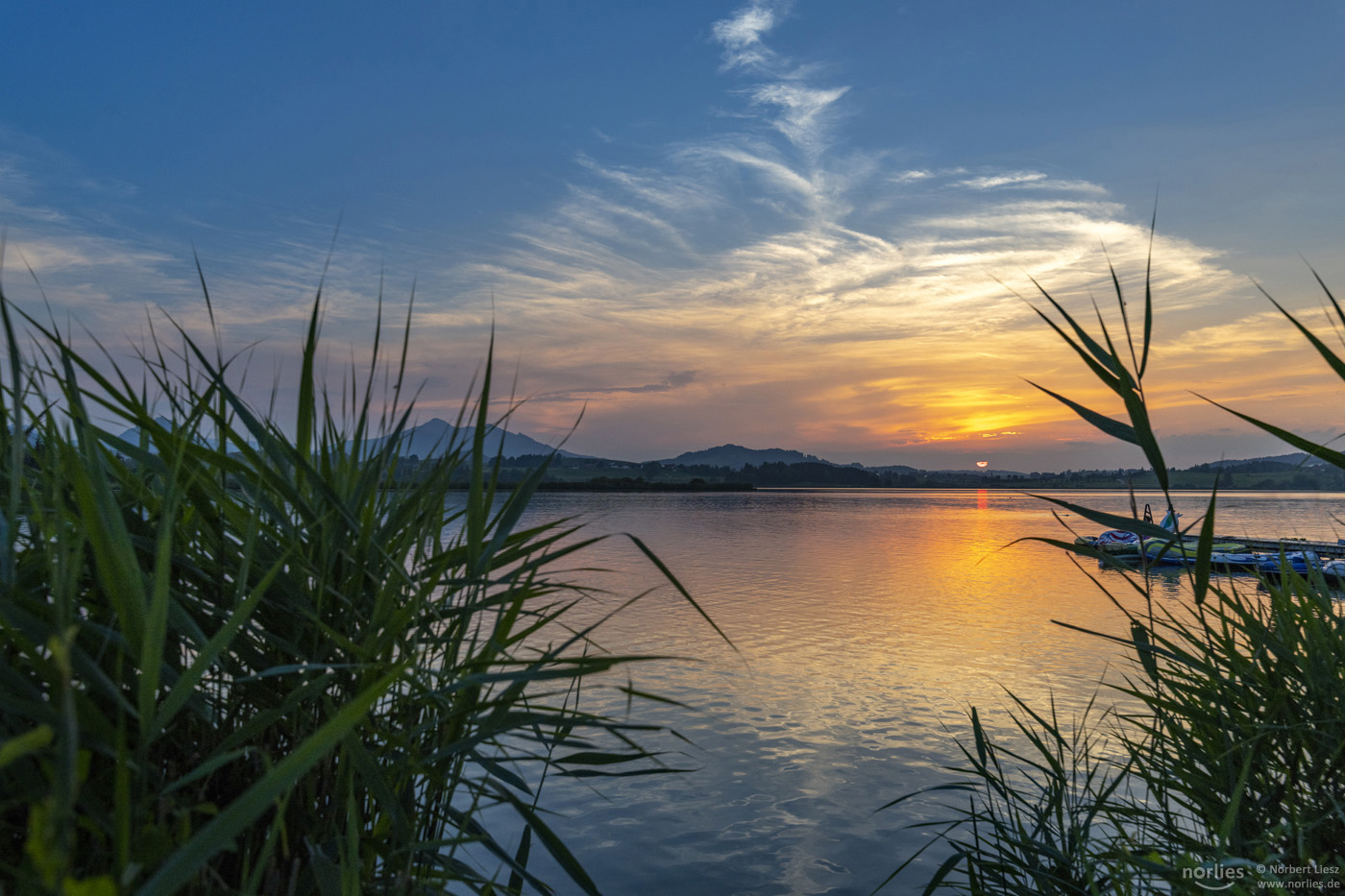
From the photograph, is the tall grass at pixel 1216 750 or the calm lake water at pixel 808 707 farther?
the calm lake water at pixel 808 707

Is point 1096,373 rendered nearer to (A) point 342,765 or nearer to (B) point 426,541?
(B) point 426,541

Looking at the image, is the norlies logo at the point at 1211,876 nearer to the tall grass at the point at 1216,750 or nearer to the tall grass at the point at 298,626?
the tall grass at the point at 1216,750

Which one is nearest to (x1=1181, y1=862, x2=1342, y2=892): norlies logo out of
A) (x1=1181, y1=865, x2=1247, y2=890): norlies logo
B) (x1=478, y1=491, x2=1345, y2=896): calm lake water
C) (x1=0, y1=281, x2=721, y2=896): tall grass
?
(x1=1181, y1=865, x2=1247, y2=890): norlies logo

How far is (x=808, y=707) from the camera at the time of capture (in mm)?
12586

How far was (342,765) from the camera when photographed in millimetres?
2111

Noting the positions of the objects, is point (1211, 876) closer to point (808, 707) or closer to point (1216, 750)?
point (1216, 750)

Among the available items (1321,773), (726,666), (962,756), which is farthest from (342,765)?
(726,666)

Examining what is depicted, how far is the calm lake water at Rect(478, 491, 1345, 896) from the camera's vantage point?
306 inches

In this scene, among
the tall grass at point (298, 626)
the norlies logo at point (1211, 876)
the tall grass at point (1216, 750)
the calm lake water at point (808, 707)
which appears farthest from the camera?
the calm lake water at point (808, 707)

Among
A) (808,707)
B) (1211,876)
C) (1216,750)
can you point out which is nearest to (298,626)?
(1211,876)

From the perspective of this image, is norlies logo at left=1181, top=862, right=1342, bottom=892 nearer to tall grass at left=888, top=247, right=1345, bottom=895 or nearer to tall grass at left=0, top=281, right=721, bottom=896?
tall grass at left=888, top=247, right=1345, bottom=895

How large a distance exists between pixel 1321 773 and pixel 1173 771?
2.65 feet

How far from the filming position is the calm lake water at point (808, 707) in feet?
25.5

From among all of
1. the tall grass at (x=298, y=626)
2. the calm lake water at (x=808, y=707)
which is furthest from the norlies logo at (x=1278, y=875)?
the tall grass at (x=298, y=626)
